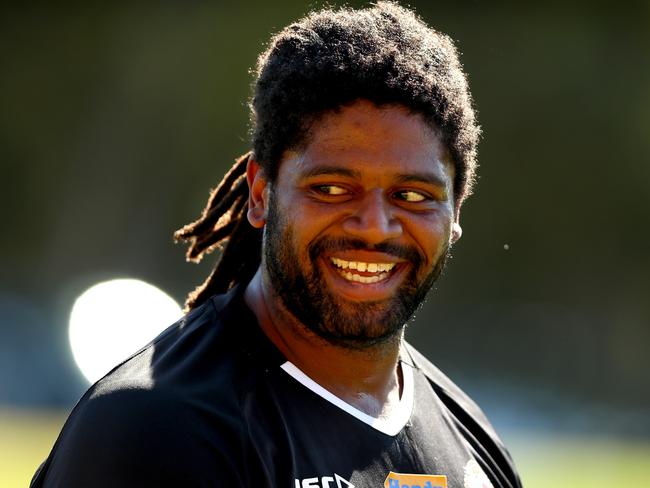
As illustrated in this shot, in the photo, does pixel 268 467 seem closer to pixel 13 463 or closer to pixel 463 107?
pixel 463 107

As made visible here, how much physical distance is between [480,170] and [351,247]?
10543 mm

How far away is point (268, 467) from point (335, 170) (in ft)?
2.46

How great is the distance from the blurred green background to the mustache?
8.84 metres

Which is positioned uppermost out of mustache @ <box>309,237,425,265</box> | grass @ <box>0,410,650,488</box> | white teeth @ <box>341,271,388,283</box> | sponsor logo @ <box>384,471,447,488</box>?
mustache @ <box>309,237,425,265</box>

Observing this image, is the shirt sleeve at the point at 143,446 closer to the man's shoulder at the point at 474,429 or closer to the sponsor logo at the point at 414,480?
the sponsor logo at the point at 414,480

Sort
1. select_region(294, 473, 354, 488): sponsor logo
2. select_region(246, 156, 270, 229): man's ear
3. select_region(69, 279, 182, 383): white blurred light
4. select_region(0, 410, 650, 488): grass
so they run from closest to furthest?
select_region(294, 473, 354, 488): sponsor logo < select_region(246, 156, 270, 229): man's ear < select_region(0, 410, 650, 488): grass < select_region(69, 279, 182, 383): white blurred light

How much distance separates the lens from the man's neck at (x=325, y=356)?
260cm

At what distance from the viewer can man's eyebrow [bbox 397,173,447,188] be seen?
250 centimetres

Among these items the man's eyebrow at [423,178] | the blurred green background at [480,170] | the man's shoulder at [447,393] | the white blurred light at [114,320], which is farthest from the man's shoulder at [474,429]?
the blurred green background at [480,170]

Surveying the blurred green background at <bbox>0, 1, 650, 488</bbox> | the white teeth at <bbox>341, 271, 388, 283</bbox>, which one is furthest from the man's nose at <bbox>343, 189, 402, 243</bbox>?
the blurred green background at <bbox>0, 1, 650, 488</bbox>

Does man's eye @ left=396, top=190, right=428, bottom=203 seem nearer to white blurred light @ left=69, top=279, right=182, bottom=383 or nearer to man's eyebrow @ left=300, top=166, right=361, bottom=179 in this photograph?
man's eyebrow @ left=300, top=166, right=361, bottom=179

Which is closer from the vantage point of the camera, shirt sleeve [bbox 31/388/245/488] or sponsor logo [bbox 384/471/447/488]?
shirt sleeve [bbox 31/388/245/488]

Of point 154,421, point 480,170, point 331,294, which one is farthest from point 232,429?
point 480,170

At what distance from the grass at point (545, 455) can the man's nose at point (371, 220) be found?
213 inches
